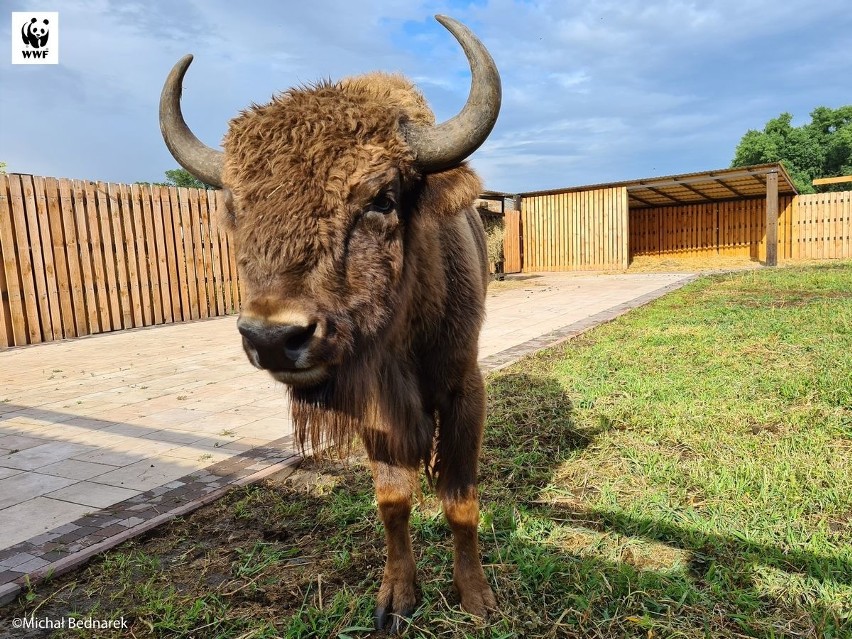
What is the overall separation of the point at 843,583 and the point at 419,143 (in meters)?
2.68

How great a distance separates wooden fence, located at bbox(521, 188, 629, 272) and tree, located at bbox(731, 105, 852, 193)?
2214 cm

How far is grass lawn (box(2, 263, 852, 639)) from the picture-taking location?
2406 millimetres

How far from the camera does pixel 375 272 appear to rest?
6.89 feet

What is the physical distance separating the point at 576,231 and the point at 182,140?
22883 mm

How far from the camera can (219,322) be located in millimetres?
11930

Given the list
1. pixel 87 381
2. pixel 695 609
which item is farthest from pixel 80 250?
pixel 695 609

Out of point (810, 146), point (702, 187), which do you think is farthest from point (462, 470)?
point (810, 146)

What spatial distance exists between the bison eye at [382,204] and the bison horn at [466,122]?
0.81 feet

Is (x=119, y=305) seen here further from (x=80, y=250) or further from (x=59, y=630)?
(x=59, y=630)

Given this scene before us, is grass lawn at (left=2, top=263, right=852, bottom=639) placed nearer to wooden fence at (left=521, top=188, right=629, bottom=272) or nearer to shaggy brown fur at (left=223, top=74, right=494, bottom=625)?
shaggy brown fur at (left=223, top=74, right=494, bottom=625)

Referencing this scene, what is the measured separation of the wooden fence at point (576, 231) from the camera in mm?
23016

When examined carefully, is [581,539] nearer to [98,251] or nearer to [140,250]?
[98,251]

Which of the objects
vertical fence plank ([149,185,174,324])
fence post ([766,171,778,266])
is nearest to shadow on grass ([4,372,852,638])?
vertical fence plank ([149,185,174,324])

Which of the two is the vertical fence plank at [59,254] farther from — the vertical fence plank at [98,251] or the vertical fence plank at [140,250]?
the vertical fence plank at [140,250]
